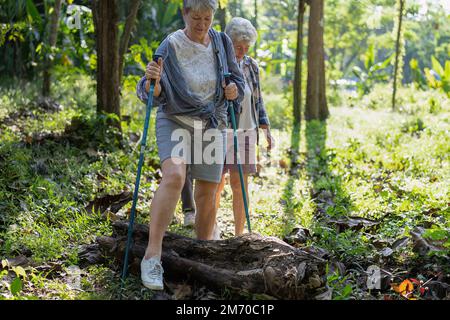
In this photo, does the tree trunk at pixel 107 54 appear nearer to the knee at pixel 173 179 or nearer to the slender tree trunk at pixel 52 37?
the slender tree trunk at pixel 52 37

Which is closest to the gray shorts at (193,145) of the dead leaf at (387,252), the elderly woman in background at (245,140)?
the elderly woman in background at (245,140)

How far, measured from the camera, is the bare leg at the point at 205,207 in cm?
467

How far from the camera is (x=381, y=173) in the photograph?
8.38m

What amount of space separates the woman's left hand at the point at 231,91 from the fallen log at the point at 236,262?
3.29 feet

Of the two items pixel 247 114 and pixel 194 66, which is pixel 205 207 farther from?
pixel 247 114

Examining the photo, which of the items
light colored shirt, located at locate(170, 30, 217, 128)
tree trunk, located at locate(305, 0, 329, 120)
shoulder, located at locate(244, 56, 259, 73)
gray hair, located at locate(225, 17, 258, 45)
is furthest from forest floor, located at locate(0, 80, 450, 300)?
tree trunk, located at locate(305, 0, 329, 120)

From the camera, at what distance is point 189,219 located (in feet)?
20.4


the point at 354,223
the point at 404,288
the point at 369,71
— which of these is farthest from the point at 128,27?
the point at 369,71

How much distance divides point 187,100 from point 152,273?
1.18 meters

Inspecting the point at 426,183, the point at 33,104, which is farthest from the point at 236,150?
the point at 33,104

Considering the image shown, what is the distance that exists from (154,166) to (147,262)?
4354 millimetres

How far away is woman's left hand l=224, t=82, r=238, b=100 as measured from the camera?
458 cm

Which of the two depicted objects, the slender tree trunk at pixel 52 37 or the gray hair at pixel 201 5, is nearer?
the gray hair at pixel 201 5
